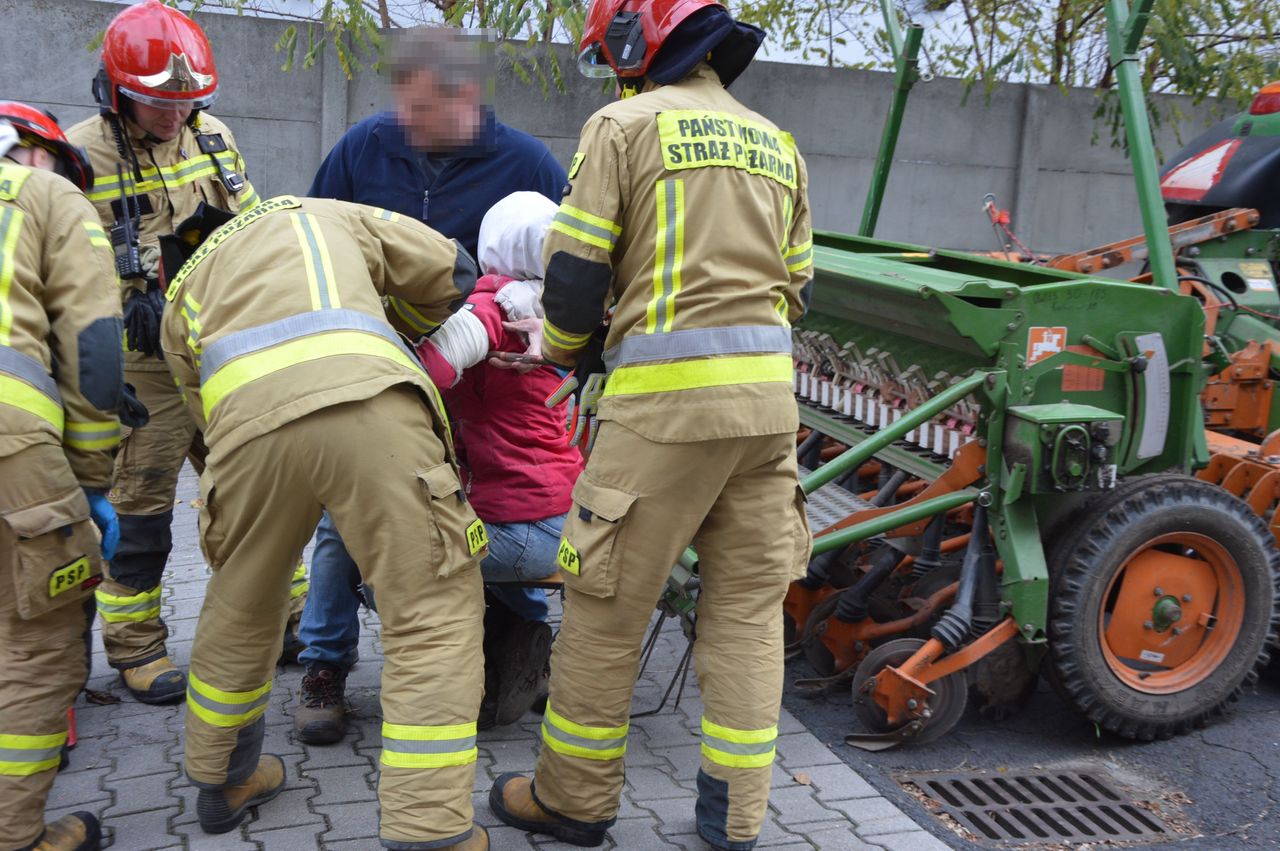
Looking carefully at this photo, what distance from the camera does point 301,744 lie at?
3455 mm

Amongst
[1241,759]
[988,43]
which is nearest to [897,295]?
[1241,759]

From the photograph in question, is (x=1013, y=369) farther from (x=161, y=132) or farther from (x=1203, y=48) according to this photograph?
(x=1203, y=48)

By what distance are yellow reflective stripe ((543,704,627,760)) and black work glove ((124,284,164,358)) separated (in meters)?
1.78

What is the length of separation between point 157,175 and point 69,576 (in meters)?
1.59

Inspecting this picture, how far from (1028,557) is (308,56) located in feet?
17.4

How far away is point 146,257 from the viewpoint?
12.2 ft

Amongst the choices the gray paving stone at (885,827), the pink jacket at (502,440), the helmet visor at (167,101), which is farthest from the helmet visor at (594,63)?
the gray paving stone at (885,827)

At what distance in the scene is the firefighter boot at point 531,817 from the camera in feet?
9.61

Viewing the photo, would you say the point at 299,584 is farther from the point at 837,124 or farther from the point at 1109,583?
the point at 837,124

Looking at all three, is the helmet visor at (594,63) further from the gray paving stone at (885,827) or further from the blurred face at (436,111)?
the gray paving stone at (885,827)

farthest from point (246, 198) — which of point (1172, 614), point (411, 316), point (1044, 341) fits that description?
point (1172, 614)

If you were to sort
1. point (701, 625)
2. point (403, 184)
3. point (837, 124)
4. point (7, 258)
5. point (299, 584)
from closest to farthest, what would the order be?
point (7, 258) → point (701, 625) → point (403, 184) → point (299, 584) → point (837, 124)

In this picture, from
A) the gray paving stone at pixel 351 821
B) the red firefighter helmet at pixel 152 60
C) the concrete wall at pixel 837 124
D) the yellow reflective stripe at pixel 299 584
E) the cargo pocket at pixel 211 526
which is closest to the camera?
the cargo pocket at pixel 211 526

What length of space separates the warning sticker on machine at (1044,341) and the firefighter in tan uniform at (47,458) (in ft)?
8.13
